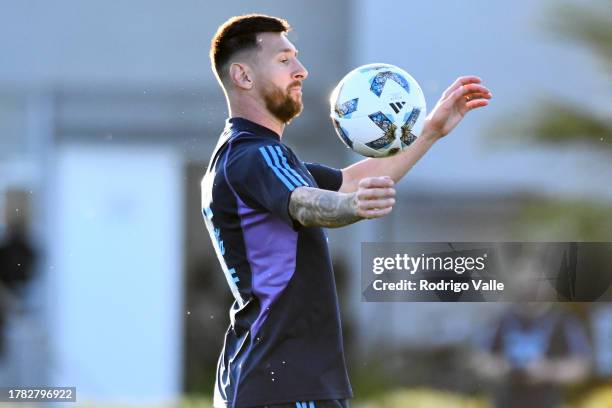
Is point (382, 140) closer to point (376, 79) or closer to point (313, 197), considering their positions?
point (376, 79)

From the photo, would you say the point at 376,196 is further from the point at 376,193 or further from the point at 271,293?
the point at 271,293

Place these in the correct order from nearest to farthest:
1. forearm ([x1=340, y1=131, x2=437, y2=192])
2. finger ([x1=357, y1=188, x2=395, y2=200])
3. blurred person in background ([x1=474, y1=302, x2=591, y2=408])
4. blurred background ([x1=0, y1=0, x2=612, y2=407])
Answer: finger ([x1=357, y1=188, x2=395, y2=200]) → forearm ([x1=340, y1=131, x2=437, y2=192]) → blurred person in background ([x1=474, y1=302, x2=591, y2=408]) → blurred background ([x1=0, y1=0, x2=612, y2=407])

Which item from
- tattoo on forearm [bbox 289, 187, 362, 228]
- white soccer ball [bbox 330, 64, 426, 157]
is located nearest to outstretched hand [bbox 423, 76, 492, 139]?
white soccer ball [bbox 330, 64, 426, 157]

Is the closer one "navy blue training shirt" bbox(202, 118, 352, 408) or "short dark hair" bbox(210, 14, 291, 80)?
"navy blue training shirt" bbox(202, 118, 352, 408)

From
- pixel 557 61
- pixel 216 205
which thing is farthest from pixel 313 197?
pixel 557 61

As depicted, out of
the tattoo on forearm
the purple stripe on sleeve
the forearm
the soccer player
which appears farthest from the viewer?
the forearm

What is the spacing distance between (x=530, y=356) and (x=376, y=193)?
22.0 feet

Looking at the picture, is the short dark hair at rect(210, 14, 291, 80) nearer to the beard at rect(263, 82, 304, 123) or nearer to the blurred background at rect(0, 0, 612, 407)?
the beard at rect(263, 82, 304, 123)

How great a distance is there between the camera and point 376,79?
5090mm

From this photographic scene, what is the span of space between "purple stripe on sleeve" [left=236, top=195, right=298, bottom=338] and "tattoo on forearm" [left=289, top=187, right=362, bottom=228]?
0.78 feet

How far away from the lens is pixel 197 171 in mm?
15336

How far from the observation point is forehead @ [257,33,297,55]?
4969 millimetres

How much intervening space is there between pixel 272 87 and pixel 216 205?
0.52 meters

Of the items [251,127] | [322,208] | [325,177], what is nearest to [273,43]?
[251,127]
